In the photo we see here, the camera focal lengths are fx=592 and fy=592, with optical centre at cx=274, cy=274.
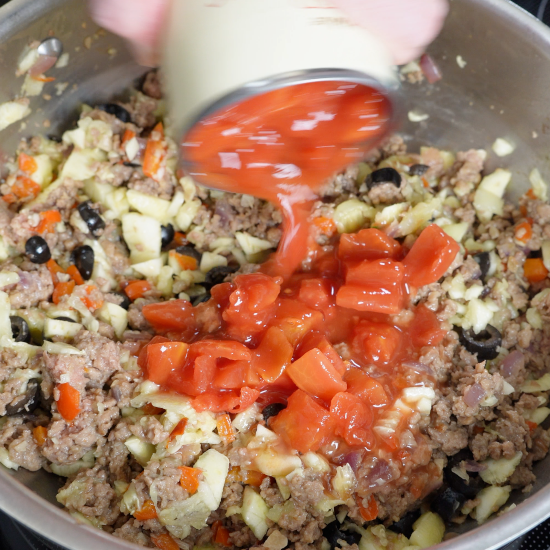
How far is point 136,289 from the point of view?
3.68m

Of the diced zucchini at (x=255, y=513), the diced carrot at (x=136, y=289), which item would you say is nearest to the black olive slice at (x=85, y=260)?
the diced carrot at (x=136, y=289)

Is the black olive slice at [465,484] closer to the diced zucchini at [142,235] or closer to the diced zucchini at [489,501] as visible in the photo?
the diced zucchini at [489,501]

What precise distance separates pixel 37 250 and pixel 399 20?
2.36 metres

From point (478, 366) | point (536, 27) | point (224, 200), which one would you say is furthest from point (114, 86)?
point (478, 366)

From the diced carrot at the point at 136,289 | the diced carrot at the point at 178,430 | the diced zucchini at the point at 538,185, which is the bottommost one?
the diced carrot at the point at 178,430

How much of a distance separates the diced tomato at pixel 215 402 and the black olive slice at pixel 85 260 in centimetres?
114

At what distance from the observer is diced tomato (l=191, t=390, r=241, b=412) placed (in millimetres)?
3020

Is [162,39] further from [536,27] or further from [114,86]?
[536,27]

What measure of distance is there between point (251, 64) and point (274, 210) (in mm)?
1374

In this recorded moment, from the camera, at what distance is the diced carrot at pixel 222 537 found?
2.94 metres

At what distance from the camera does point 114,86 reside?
4.05m

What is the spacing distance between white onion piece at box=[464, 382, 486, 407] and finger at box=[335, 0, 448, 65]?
177cm

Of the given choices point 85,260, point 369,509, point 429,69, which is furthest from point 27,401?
point 429,69

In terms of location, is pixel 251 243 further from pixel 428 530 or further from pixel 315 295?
pixel 428 530
